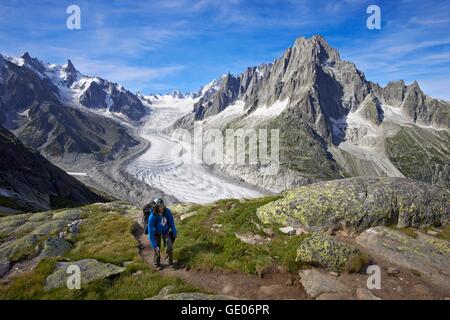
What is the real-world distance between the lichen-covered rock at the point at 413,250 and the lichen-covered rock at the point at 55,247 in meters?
18.0

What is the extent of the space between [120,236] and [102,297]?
8.19 meters

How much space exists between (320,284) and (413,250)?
6747 millimetres

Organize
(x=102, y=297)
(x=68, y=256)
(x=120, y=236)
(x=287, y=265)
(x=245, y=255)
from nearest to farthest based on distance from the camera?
(x=102, y=297), (x=287, y=265), (x=245, y=255), (x=68, y=256), (x=120, y=236)

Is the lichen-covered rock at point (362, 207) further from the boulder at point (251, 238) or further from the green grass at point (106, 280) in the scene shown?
the green grass at point (106, 280)

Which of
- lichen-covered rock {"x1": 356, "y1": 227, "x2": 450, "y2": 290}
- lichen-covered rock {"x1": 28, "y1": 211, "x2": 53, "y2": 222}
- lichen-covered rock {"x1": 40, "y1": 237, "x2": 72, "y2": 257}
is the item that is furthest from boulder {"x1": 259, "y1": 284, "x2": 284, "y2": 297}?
lichen-covered rock {"x1": 28, "y1": 211, "x2": 53, "y2": 222}

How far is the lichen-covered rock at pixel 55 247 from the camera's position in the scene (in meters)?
17.4

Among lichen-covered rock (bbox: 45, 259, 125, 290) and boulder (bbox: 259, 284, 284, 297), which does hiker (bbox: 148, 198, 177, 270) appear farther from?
boulder (bbox: 259, 284, 284, 297)

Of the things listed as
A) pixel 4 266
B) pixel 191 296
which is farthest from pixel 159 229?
pixel 4 266

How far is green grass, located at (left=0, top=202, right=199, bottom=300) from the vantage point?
41.0 feet

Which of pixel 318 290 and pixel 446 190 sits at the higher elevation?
pixel 446 190
